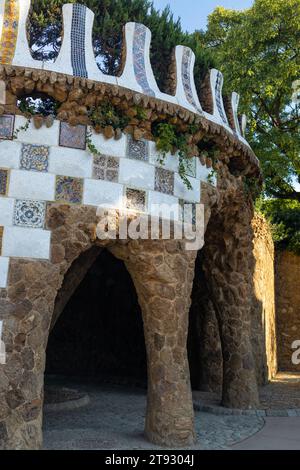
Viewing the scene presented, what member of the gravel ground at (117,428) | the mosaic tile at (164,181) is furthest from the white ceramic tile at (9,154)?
the gravel ground at (117,428)

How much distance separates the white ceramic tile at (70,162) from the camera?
18.2ft

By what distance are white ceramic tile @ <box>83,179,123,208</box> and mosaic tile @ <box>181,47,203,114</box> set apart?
1646 millimetres

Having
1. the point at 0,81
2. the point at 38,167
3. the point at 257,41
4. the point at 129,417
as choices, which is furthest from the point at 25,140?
the point at 257,41

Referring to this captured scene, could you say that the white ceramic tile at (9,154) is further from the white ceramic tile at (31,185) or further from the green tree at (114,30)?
the green tree at (114,30)

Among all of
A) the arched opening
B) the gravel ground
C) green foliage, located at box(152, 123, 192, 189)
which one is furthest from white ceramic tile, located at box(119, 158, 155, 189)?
the arched opening

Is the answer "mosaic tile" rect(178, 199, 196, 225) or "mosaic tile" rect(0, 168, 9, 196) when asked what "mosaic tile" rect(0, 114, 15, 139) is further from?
"mosaic tile" rect(178, 199, 196, 225)

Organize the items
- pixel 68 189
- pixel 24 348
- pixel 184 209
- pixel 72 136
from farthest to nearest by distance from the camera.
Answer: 1. pixel 184 209
2. pixel 72 136
3. pixel 68 189
4. pixel 24 348

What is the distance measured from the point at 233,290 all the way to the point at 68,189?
3.78m

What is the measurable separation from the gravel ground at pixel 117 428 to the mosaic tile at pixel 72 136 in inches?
129

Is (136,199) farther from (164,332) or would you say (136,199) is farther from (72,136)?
(164,332)

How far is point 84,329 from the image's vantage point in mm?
12008

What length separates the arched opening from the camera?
11180mm

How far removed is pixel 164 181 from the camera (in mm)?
6191

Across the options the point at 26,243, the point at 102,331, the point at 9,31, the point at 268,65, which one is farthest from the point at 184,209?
the point at 268,65
